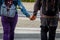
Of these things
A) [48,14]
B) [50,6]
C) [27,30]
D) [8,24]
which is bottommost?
[27,30]

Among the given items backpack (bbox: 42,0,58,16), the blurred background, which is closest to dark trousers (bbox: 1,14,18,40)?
backpack (bbox: 42,0,58,16)

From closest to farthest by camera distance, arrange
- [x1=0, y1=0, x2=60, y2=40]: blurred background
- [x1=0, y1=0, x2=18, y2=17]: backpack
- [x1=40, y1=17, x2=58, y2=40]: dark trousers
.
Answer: [x1=40, y1=17, x2=58, y2=40]: dark trousers < [x1=0, y1=0, x2=18, y2=17]: backpack < [x1=0, y1=0, x2=60, y2=40]: blurred background

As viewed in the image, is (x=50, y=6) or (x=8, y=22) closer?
(x=50, y=6)

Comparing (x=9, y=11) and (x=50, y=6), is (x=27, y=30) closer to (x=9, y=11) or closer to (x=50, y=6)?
(x=9, y=11)

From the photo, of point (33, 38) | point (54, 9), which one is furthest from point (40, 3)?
point (33, 38)

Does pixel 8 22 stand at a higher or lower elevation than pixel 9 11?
lower

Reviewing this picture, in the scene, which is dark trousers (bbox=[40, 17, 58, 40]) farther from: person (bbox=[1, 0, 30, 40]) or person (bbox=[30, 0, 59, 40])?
person (bbox=[1, 0, 30, 40])

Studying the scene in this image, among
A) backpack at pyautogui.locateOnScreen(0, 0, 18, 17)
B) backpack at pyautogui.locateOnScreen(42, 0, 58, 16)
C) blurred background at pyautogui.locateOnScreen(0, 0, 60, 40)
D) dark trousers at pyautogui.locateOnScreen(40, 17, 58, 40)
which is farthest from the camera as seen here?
blurred background at pyautogui.locateOnScreen(0, 0, 60, 40)

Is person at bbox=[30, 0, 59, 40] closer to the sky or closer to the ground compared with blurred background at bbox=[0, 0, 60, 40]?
closer to the sky

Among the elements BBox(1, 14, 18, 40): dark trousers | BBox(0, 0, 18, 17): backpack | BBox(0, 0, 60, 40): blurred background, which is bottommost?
BBox(0, 0, 60, 40): blurred background

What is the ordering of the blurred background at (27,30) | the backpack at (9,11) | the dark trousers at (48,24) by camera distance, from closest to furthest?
the dark trousers at (48,24) → the backpack at (9,11) → the blurred background at (27,30)

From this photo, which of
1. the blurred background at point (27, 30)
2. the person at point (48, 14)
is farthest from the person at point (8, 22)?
the blurred background at point (27, 30)

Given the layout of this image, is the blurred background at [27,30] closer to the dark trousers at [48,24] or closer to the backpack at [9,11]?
the backpack at [9,11]

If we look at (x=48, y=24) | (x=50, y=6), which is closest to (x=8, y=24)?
(x=48, y=24)
